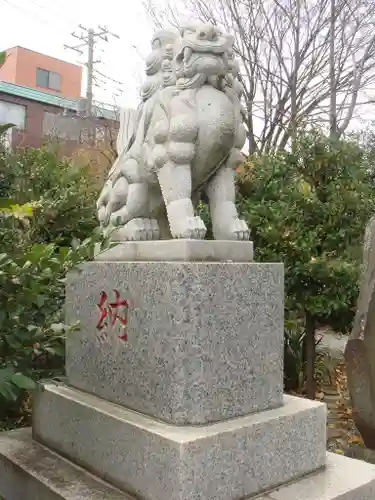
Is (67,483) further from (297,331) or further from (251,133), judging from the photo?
(251,133)

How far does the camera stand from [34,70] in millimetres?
19047

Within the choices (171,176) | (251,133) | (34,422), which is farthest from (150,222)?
(251,133)

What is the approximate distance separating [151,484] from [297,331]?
4.09 m

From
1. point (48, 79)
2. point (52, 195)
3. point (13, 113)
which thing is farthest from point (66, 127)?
point (52, 195)

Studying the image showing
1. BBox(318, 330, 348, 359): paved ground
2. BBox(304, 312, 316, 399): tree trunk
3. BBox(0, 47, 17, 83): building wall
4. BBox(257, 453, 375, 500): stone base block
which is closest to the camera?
→ BBox(257, 453, 375, 500): stone base block

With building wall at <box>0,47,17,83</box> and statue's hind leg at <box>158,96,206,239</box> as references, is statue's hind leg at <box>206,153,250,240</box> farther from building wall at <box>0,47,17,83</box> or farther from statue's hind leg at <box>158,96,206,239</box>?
building wall at <box>0,47,17,83</box>

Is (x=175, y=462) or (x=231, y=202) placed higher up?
(x=231, y=202)

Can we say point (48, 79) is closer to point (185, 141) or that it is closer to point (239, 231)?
point (185, 141)

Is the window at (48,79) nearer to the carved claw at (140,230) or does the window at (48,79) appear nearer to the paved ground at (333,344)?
the paved ground at (333,344)

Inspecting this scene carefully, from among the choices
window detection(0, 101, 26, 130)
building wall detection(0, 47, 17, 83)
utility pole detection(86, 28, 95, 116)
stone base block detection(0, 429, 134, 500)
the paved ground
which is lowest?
the paved ground

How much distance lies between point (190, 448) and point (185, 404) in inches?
7.4

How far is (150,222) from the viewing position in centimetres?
251

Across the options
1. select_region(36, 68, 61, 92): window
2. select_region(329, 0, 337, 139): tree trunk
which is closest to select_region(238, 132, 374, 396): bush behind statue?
select_region(329, 0, 337, 139): tree trunk

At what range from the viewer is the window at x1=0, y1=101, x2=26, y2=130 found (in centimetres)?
1409
